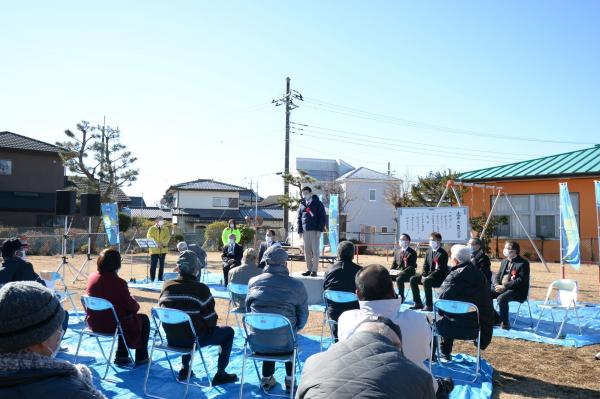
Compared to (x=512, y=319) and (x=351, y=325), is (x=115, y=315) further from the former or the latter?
(x=512, y=319)

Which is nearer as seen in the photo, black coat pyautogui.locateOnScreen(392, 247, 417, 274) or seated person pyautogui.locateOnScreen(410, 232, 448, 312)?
seated person pyautogui.locateOnScreen(410, 232, 448, 312)

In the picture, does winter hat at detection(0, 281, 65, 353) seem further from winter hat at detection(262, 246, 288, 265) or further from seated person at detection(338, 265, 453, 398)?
winter hat at detection(262, 246, 288, 265)

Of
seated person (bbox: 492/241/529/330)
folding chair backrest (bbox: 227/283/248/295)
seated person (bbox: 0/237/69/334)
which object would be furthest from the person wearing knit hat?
seated person (bbox: 492/241/529/330)

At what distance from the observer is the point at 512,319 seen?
7660 mm

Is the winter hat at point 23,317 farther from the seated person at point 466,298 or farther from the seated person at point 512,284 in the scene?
the seated person at point 512,284

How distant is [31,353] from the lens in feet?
5.17

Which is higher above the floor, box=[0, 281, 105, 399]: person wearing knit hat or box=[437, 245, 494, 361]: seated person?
box=[0, 281, 105, 399]: person wearing knit hat

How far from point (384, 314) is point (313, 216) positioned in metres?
5.62

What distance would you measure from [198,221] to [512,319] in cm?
3213

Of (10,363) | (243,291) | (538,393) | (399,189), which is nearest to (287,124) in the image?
(399,189)

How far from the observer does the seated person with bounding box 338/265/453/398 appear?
282 centimetres

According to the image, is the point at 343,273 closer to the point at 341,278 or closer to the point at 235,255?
the point at 341,278

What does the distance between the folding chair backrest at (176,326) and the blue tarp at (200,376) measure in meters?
0.50

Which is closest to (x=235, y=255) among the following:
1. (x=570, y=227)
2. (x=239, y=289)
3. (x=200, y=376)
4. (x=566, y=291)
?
(x=239, y=289)
